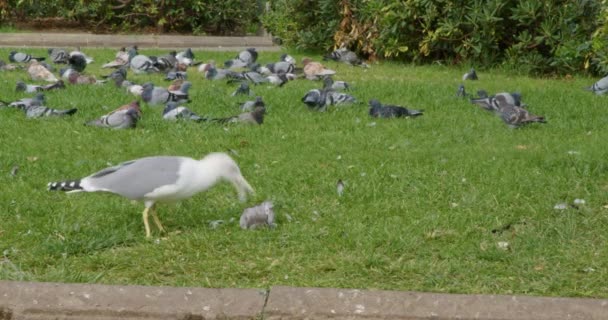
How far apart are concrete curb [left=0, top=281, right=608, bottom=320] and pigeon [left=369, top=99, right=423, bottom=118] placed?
12.0ft

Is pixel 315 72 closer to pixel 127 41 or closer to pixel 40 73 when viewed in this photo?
pixel 40 73

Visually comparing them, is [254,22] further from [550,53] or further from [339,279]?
[339,279]

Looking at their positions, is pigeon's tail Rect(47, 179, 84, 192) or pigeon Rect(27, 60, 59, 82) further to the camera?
pigeon Rect(27, 60, 59, 82)

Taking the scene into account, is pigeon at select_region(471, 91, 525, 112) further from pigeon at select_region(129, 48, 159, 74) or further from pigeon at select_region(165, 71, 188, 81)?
pigeon at select_region(129, 48, 159, 74)

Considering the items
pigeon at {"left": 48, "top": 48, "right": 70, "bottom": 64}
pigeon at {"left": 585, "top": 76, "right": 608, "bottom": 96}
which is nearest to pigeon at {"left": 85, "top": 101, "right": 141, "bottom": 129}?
pigeon at {"left": 48, "top": 48, "right": 70, "bottom": 64}

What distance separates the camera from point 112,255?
446 centimetres

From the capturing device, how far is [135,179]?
4617mm

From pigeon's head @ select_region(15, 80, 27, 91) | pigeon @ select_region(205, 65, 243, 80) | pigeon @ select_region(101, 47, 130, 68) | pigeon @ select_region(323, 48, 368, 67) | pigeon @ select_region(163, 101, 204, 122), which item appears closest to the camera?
pigeon @ select_region(163, 101, 204, 122)

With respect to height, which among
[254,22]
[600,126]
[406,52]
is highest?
[600,126]

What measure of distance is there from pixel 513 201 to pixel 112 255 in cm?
220

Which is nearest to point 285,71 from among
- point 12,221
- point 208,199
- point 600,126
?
point 600,126

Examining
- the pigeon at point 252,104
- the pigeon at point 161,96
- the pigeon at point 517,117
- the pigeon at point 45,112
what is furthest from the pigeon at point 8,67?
the pigeon at point 517,117

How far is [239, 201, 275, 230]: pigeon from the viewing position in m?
4.82

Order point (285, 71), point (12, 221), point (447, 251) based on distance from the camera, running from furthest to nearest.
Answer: point (285, 71)
point (12, 221)
point (447, 251)
